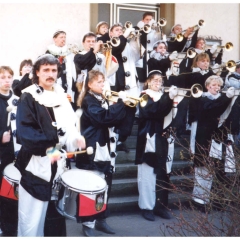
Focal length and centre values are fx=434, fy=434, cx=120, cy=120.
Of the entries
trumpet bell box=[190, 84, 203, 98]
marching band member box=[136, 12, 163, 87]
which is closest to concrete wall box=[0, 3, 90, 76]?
marching band member box=[136, 12, 163, 87]

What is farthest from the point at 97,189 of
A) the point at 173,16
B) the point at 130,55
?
the point at 173,16

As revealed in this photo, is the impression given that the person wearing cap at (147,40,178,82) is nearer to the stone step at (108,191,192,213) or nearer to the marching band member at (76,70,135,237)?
the stone step at (108,191,192,213)

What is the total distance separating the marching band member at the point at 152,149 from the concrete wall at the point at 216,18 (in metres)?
3.29

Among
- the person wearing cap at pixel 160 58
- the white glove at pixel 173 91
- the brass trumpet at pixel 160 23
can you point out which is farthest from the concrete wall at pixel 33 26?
the white glove at pixel 173 91

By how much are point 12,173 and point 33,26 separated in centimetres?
347

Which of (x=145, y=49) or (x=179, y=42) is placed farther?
(x=179, y=42)

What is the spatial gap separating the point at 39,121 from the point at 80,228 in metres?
1.77

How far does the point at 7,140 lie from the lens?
14.1 feet

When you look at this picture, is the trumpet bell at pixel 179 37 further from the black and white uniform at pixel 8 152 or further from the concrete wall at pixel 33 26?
the black and white uniform at pixel 8 152

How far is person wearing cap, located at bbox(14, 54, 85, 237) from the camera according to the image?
3475 mm

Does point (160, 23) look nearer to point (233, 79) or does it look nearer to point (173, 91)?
point (233, 79)

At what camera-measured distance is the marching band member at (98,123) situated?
14.7ft

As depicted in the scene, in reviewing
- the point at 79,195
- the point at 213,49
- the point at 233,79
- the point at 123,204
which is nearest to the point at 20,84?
the point at 79,195

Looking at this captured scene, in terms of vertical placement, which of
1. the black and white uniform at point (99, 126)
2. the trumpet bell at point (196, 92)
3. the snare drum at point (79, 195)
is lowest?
the snare drum at point (79, 195)
